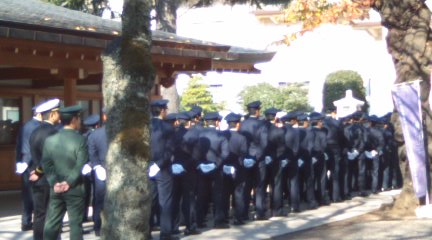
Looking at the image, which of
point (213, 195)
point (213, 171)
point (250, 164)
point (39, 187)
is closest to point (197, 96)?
point (250, 164)

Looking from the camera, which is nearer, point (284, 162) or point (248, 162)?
point (248, 162)

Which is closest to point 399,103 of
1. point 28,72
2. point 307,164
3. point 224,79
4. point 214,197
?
point 307,164

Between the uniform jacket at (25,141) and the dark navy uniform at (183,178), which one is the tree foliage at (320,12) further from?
the uniform jacket at (25,141)

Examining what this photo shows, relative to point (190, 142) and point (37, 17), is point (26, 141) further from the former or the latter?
point (37, 17)

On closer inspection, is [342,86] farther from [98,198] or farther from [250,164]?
[98,198]

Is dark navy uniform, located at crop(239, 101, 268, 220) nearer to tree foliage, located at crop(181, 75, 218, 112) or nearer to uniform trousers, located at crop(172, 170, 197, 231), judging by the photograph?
uniform trousers, located at crop(172, 170, 197, 231)

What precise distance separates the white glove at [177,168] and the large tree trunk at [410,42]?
13.7 feet

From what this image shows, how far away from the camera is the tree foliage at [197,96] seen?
3741cm

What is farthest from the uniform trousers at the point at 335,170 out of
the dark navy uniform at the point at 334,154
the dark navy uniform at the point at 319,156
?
the dark navy uniform at the point at 319,156

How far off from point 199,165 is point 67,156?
3753 millimetres

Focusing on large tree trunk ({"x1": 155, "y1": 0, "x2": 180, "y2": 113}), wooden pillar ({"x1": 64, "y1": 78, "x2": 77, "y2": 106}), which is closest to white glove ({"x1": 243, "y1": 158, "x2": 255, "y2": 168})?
wooden pillar ({"x1": 64, "y1": 78, "x2": 77, "y2": 106})

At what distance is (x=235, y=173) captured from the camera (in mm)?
13945

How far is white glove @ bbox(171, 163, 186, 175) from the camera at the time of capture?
12.8 m

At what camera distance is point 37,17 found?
15664mm
